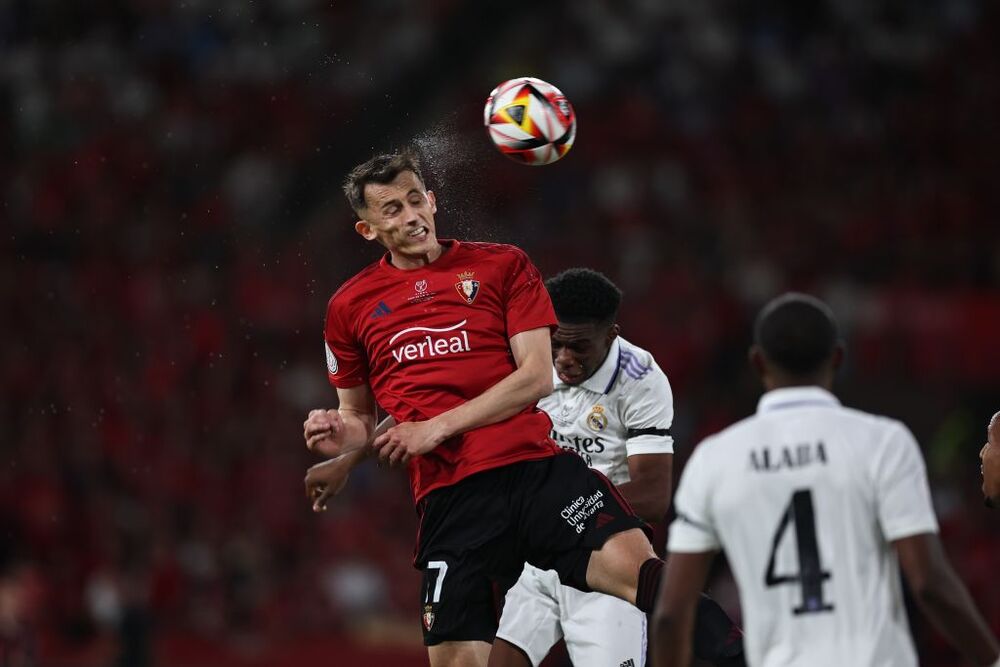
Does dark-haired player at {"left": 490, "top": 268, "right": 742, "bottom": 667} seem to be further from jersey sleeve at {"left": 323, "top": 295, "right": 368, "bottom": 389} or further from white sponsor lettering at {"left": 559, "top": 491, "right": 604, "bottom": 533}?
jersey sleeve at {"left": 323, "top": 295, "right": 368, "bottom": 389}

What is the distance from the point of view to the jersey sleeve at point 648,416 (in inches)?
243

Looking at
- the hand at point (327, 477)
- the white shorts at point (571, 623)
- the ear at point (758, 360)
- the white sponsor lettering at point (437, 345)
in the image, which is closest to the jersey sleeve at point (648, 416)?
the white shorts at point (571, 623)

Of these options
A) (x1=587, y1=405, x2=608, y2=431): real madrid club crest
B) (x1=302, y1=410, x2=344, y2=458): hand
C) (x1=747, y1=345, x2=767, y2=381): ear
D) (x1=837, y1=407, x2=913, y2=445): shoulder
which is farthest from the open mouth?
(x1=837, y1=407, x2=913, y2=445): shoulder

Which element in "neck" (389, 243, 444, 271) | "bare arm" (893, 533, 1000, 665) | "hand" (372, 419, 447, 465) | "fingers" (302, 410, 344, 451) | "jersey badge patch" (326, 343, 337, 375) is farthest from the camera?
"jersey badge patch" (326, 343, 337, 375)

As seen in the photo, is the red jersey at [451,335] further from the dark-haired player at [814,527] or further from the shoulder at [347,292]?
the dark-haired player at [814,527]

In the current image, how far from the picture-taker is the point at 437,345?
5.44 metres

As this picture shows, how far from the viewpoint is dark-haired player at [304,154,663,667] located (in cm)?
529

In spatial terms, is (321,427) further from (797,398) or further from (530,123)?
(797,398)

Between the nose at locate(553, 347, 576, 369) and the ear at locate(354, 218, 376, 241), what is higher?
the ear at locate(354, 218, 376, 241)

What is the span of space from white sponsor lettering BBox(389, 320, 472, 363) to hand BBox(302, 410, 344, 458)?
1.20ft

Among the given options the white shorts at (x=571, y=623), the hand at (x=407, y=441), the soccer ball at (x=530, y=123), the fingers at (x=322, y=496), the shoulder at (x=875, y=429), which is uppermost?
the soccer ball at (x=530, y=123)

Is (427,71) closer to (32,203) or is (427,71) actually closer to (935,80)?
(32,203)

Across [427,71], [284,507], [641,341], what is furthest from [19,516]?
[427,71]

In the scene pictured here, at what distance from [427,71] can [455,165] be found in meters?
11.6
